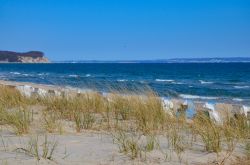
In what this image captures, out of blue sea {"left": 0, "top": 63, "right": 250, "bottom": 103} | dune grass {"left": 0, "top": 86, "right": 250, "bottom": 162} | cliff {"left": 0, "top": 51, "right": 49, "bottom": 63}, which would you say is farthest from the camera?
Result: cliff {"left": 0, "top": 51, "right": 49, "bottom": 63}

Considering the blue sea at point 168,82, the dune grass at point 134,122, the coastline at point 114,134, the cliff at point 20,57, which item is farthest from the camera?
the cliff at point 20,57

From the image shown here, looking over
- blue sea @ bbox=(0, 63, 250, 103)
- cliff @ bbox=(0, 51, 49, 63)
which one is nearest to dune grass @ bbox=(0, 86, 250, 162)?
blue sea @ bbox=(0, 63, 250, 103)

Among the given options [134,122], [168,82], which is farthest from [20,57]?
[134,122]

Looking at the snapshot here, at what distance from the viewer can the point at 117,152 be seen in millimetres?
4863

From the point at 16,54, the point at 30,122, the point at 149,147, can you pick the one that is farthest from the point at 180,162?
the point at 16,54

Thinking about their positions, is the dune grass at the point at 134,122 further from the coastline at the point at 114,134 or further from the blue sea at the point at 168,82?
the blue sea at the point at 168,82

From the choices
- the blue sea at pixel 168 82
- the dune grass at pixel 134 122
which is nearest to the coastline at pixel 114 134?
the dune grass at pixel 134 122

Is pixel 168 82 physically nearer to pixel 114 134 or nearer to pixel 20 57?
pixel 114 134

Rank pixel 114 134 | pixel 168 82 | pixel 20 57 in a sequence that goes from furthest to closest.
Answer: pixel 20 57 < pixel 168 82 < pixel 114 134

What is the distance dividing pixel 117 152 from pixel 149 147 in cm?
39

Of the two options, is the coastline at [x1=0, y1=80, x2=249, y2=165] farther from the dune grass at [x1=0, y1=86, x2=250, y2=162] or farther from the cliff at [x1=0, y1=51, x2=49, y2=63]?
the cliff at [x1=0, y1=51, x2=49, y2=63]

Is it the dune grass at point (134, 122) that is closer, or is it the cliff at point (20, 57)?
the dune grass at point (134, 122)

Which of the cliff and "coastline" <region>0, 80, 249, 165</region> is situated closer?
"coastline" <region>0, 80, 249, 165</region>

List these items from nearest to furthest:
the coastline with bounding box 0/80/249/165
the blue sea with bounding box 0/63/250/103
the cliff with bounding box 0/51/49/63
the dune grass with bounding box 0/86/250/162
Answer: the coastline with bounding box 0/80/249/165 → the dune grass with bounding box 0/86/250/162 → the blue sea with bounding box 0/63/250/103 → the cliff with bounding box 0/51/49/63
